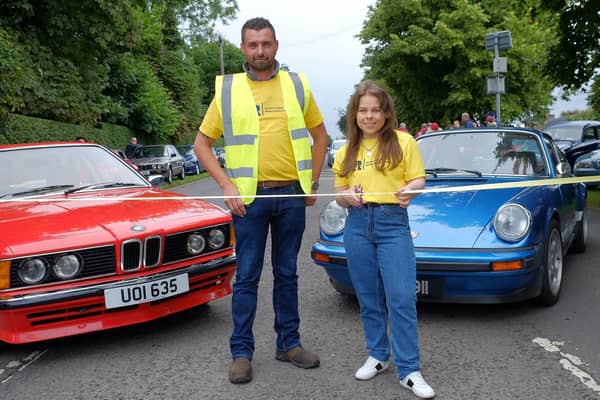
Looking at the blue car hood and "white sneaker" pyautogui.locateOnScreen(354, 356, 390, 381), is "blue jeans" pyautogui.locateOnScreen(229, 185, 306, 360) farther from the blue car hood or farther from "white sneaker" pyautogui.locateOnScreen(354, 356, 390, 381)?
the blue car hood

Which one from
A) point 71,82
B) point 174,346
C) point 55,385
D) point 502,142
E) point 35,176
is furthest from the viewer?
point 71,82

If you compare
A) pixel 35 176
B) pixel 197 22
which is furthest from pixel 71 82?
pixel 197 22

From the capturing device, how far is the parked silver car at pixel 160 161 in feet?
75.9

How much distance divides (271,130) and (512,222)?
194 cm

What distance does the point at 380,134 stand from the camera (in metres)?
3.49

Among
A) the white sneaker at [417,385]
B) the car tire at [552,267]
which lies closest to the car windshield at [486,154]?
the car tire at [552,267]

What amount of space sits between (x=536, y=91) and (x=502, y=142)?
26.9 metres

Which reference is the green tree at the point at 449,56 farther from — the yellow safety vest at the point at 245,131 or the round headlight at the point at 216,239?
the yellow safety vest at the point at 245,131

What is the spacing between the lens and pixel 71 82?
18.7 metres

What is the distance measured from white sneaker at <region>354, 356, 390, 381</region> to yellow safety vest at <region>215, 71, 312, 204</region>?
3.30ft

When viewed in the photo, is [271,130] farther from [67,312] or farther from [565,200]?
[565,200]

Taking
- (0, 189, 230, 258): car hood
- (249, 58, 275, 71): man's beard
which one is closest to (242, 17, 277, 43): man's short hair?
(249, 58, 275, 71): man's beard

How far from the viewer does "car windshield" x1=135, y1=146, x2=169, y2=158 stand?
2434 cm

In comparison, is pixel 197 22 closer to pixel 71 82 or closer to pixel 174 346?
pixel 71 82
